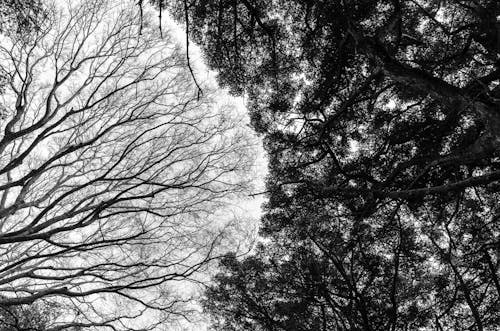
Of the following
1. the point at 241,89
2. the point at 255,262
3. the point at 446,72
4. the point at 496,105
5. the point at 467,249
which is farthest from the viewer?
the point at 255,262

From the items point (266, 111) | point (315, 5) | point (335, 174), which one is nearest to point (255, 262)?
point (335, 174)

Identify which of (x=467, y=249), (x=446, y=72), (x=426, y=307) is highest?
(x=446, y=72)

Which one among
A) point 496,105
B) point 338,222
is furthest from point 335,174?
point 496,105

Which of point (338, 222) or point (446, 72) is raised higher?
point (446, 72)

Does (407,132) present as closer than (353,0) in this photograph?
No

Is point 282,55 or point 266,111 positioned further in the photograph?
point 266,111

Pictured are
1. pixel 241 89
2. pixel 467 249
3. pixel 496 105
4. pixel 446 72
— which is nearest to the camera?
pixel 496 105

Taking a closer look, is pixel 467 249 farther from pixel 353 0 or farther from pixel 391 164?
pixel 353 0

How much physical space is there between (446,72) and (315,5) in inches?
110

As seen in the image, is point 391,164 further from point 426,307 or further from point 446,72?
point 426,307

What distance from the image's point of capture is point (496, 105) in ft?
10.8

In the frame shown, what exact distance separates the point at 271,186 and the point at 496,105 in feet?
15.0

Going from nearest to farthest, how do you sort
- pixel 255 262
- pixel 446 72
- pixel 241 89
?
pixel 446 72, pixel 241 89, pixel 255 262

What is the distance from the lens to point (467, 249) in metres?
5.94
